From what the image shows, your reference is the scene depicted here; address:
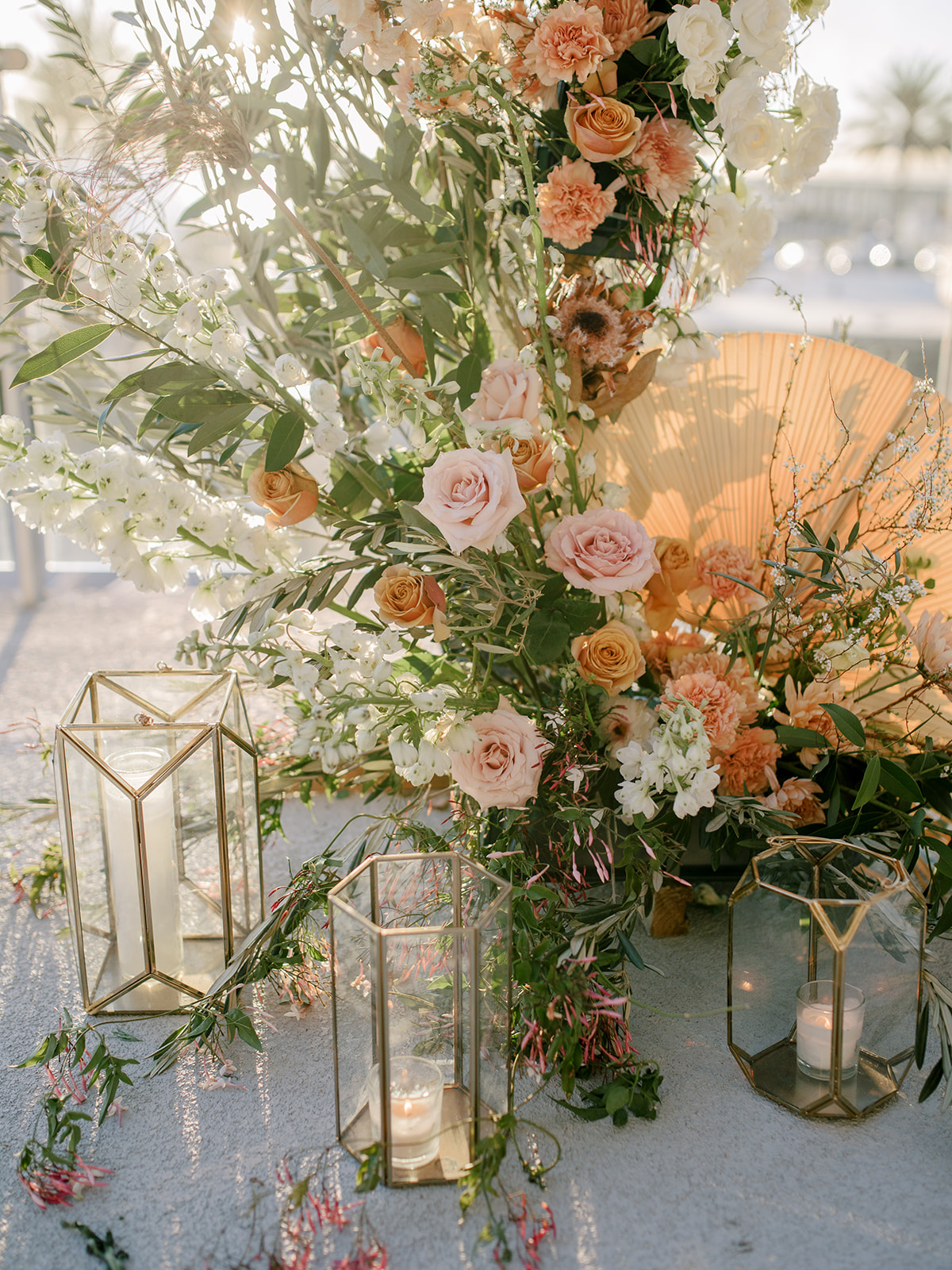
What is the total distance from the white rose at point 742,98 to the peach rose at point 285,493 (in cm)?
43

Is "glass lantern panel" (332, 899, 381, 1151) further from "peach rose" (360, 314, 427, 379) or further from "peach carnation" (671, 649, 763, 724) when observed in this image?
"peach rose" (360, 314, 427, 379)

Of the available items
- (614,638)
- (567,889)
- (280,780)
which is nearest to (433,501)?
(614,638)

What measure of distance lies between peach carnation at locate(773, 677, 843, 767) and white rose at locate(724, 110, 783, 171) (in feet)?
1.39

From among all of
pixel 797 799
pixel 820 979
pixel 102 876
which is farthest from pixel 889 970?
pixel 102 876

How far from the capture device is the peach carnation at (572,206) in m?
0.77

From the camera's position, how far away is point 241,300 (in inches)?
36.0

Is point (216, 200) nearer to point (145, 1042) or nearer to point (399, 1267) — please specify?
point (145, 1042)

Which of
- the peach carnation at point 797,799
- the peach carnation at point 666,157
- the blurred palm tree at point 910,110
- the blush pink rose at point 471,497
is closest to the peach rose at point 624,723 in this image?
the peach carnation at point 797,799

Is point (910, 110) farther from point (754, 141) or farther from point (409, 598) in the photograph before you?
point (409, 598)

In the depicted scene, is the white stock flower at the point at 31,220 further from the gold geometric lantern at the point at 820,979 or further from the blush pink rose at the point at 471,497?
the gold geometric lantern at the point at 820,979

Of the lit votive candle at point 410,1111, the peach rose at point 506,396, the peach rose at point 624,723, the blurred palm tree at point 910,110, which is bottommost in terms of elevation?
the lit votive candle at point 410,1111

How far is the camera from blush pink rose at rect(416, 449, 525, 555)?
66 cm

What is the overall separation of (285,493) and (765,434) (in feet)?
1.52

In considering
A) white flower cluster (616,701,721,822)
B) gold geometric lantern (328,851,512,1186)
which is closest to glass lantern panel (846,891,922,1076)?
white flower cluster (616,701,721,822)
